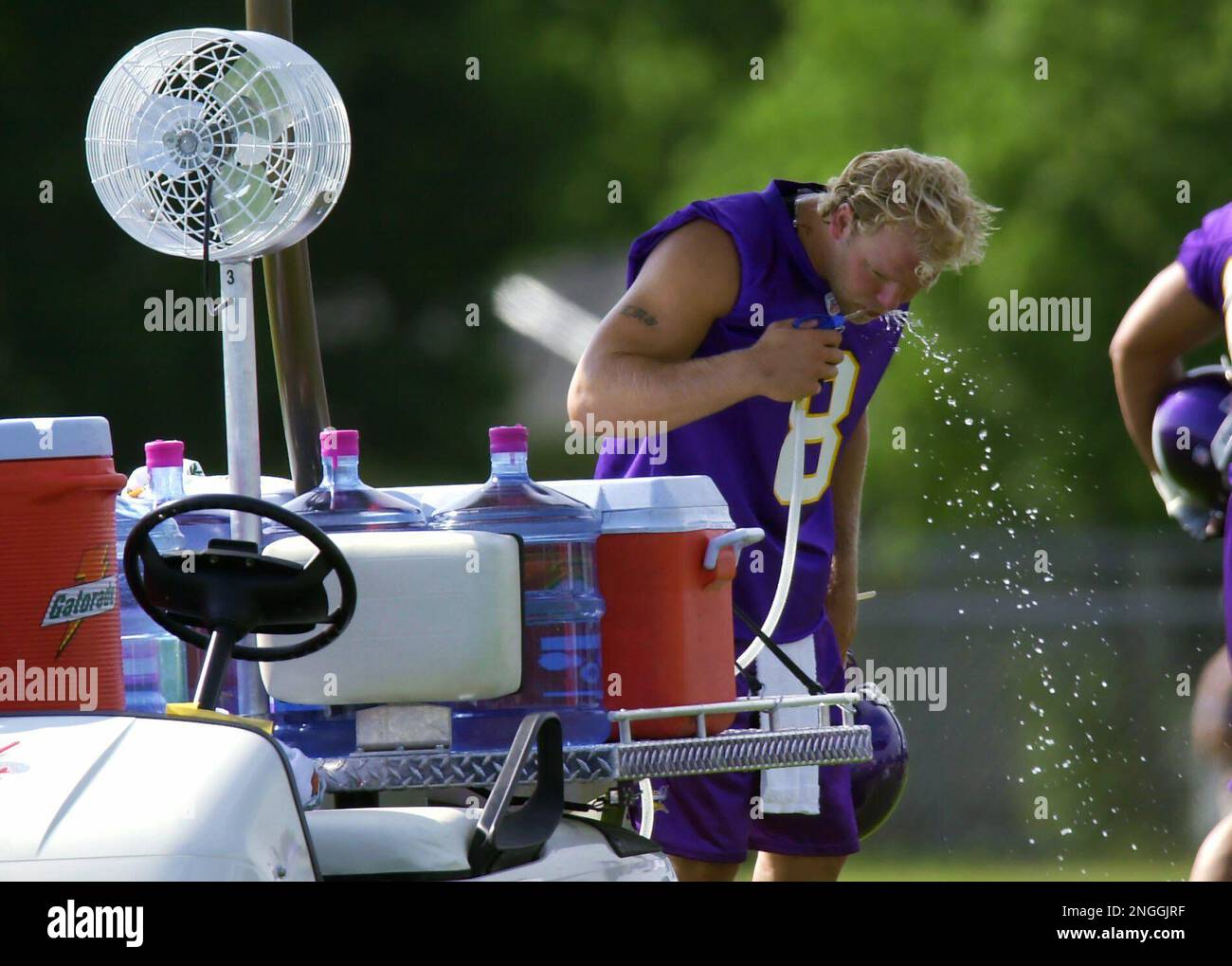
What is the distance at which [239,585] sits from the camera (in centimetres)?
217

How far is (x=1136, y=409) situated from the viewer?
401 centimetres

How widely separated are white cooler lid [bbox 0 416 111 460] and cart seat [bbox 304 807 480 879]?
0.50 meters

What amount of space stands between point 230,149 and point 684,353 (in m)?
0.88

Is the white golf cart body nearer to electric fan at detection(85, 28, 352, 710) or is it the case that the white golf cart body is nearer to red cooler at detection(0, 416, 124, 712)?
red cooler at detection(0, 416, 124, 712)

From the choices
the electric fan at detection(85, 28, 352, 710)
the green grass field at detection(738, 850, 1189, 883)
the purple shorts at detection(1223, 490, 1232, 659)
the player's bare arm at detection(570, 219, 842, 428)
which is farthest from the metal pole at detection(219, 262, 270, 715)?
the green grass field at detection(738, 850, 1189, 883)

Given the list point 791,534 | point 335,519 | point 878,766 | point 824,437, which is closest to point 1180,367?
point 824,437

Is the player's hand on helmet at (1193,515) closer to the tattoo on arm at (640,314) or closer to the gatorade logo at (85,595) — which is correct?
the tattoo on arm at (640,314)

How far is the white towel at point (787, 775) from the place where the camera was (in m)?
3.26

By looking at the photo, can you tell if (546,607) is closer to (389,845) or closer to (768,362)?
(389,845)

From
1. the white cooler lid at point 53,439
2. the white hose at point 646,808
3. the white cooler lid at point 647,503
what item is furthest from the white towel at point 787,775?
the white cooler lid at point 53,439

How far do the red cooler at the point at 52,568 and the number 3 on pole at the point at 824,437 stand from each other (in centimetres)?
136

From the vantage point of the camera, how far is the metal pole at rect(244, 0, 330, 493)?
3.06 m

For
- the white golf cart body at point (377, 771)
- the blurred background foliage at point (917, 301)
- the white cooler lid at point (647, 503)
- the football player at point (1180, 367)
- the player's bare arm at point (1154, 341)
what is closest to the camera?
the white golf cart body at point (377, 771)

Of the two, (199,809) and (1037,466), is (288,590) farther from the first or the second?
(1037,466)
